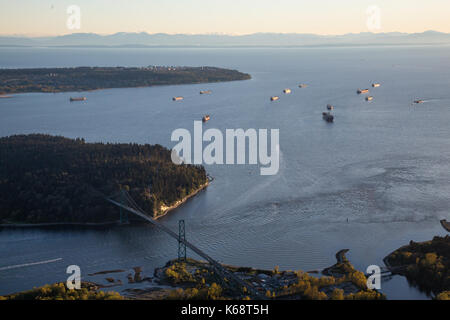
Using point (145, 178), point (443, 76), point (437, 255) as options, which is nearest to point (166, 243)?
point (145, 178)

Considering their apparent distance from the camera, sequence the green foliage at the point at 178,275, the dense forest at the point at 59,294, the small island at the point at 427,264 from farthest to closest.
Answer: the green foliage at the point at 178,275
the small island at the point at 427,264
the dense forest at the point at 59,294

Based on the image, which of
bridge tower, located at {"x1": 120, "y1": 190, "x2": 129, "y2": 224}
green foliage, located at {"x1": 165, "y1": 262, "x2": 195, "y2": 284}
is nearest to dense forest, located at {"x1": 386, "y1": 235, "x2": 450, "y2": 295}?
green foliage, located at {"x1": 165, "y1": 262, "x2": 195, "y2": 284}

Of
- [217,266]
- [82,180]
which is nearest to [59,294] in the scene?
[217,266]

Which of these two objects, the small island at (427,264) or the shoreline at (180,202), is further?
the shoreline at (180,202)

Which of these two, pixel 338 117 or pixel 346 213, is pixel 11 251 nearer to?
pixel 346 213

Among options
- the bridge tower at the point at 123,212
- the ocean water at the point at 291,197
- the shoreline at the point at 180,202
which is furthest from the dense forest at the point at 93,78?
the bridge tower at the point at 123,212

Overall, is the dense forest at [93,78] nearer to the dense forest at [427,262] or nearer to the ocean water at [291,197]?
the ocean water at [291,197]

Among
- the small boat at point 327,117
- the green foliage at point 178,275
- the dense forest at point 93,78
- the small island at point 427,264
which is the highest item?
the dense forest at point 93,78
